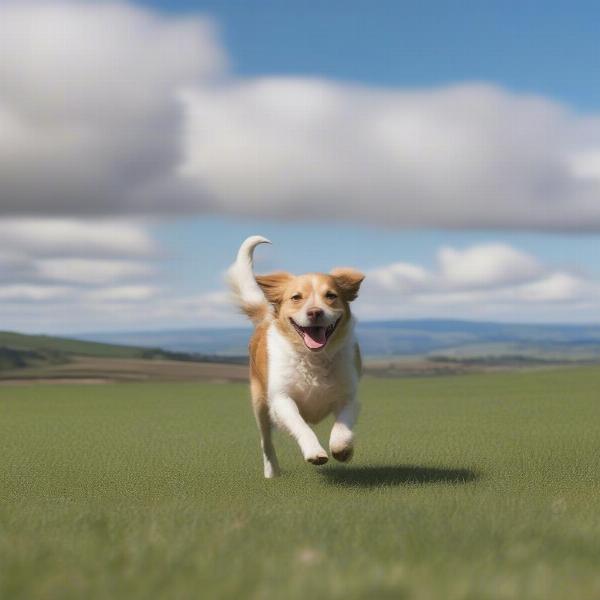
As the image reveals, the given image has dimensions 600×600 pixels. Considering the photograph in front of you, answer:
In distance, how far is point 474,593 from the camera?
2873 millimetres

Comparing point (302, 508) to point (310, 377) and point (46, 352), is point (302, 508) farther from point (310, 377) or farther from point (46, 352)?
point (46, 352)

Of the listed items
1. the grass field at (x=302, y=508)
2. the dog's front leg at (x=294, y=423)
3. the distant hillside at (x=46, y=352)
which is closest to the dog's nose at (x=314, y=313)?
the dog's front leg at (x=294, y=423)

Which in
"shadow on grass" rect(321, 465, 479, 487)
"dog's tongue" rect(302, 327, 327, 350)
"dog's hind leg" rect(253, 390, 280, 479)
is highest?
"dog's tongue" rect(302, 327, 327, 350)

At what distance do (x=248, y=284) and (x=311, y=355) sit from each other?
170cm

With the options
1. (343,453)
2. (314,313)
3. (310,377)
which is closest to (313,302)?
(314,313)

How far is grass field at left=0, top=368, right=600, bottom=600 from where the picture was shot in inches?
122

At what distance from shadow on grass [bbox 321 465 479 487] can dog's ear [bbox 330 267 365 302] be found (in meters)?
1.71

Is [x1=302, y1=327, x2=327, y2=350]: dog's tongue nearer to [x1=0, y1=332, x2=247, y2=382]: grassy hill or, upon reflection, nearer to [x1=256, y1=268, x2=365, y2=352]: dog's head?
[x1=256, y1=268, x2=365, y2=352]: dog's head

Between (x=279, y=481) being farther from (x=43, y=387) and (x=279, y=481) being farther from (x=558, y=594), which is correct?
(x=43, y=387)

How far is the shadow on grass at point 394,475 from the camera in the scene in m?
8.39

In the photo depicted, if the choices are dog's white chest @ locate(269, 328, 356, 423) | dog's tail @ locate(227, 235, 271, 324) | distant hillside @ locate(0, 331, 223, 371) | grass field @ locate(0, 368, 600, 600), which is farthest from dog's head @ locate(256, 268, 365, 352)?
distant hillside @ locate(0, 331, 223, 371)

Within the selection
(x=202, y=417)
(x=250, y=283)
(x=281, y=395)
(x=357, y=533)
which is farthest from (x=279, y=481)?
(x=202, y=417)

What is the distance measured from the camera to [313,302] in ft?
25.9

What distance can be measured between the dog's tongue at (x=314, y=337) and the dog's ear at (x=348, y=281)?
1.42 ft
